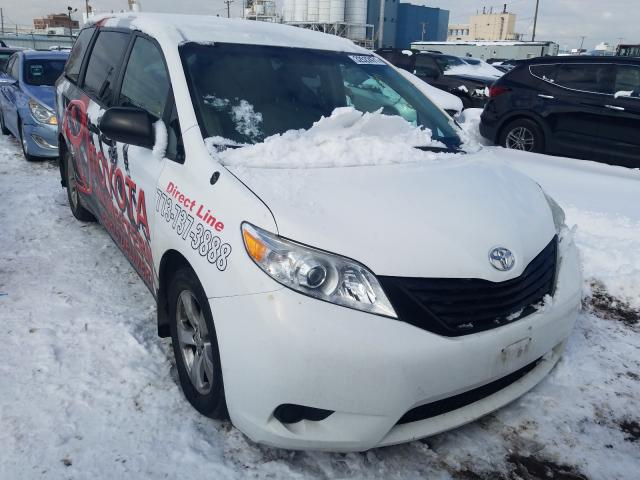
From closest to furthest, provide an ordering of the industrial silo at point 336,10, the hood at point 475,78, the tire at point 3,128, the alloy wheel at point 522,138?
the alloy wheel at point 522,138, the tire at point 3,128, the hood at point 475,78, the industrial silo at point 336,10

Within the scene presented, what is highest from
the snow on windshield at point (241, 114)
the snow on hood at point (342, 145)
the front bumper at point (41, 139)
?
the snow on windshield at point (241, 114)

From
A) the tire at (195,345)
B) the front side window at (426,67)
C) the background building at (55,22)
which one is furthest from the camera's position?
the background building at (55,22)

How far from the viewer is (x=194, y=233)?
7.38 ft

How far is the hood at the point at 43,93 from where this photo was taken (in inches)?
271

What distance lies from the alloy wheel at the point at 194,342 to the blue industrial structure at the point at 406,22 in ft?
197

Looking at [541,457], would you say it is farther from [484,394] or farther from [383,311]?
[383,311]

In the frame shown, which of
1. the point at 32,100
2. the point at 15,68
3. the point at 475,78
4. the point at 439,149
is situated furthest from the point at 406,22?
the point at 439,149

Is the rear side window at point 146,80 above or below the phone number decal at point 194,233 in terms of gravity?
above

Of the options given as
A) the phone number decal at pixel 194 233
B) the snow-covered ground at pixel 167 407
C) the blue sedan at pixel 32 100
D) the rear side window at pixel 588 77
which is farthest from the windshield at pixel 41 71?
the rear side window at pixel 588 77

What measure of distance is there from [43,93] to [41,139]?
2.18 feet

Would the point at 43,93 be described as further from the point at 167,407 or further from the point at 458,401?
the point at 458,401

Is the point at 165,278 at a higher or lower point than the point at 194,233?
lower

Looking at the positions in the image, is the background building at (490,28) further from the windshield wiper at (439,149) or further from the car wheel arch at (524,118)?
the windshield wiper at (439,149)

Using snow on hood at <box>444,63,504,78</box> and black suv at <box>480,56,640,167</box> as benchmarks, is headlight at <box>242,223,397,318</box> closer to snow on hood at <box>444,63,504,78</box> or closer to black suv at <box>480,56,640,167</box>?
black suv at <box>480,56,640,167</box>
